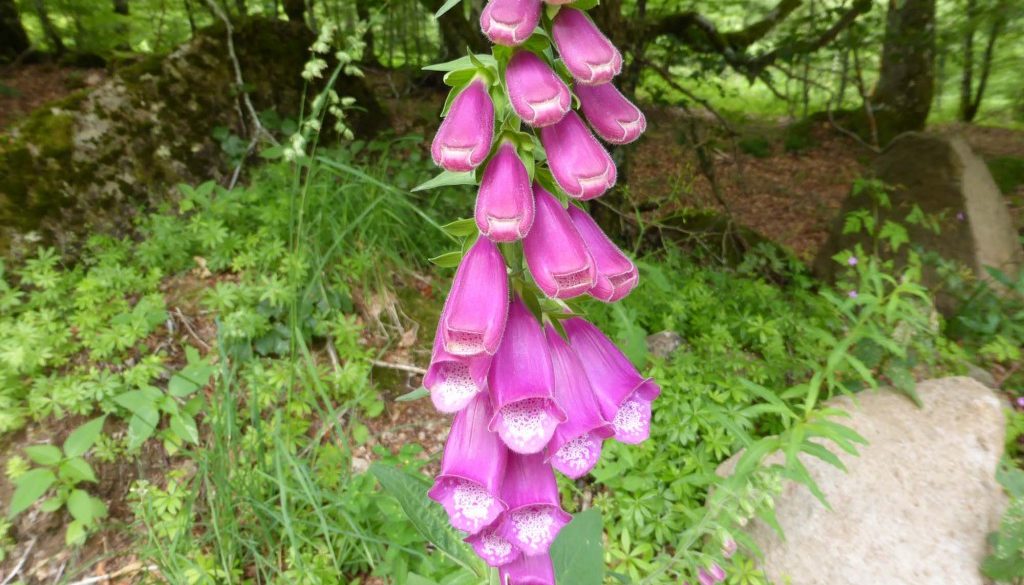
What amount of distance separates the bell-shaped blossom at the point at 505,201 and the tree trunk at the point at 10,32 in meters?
8.91

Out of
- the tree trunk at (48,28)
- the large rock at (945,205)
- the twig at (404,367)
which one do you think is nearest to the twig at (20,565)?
the twig at (404,367)

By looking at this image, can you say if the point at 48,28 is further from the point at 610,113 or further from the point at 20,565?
the point at 610,113

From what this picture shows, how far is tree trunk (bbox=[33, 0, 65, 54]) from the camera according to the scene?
6.77 meters

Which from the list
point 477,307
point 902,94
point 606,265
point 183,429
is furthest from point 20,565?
point 902,94

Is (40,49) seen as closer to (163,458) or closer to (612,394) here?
(163,458)

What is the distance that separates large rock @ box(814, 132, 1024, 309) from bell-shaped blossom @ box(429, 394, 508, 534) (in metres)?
4.87

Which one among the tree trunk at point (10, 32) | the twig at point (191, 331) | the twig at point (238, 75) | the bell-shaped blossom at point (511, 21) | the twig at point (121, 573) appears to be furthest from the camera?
the tree trunk at point (10, 32)

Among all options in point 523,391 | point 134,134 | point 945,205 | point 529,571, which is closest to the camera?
point 523,391

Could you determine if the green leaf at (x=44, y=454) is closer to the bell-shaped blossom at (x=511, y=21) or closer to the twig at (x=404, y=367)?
the twig at (x=404, y=367)

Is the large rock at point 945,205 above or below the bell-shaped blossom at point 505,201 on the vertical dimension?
below

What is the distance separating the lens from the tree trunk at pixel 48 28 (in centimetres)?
677

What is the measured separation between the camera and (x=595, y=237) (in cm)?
132

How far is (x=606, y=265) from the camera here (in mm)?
1297

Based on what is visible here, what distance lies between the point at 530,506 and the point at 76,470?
2.33 metres
